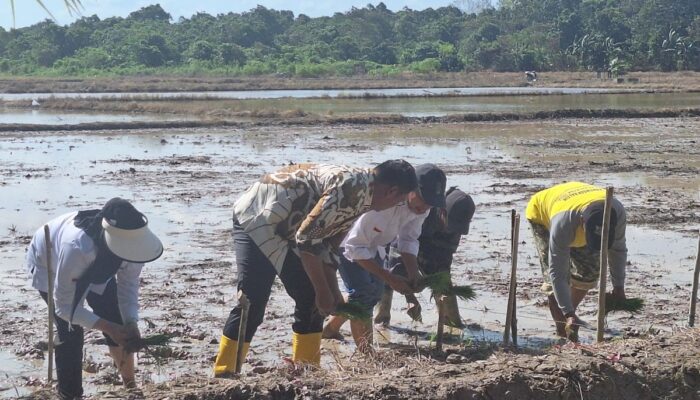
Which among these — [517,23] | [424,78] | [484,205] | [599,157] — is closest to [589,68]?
[424,78]

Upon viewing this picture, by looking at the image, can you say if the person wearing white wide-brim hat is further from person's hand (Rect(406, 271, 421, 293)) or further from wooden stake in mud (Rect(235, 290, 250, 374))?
person's hand (Rect(406, 271, 421, 293))

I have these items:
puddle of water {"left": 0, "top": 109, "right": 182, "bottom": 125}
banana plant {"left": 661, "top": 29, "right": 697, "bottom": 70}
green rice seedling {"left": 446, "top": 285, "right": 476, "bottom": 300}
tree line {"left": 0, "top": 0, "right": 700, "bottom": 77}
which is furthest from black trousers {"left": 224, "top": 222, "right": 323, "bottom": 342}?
banana plant {"left": 661, "top": 29, "right": 697, "bottom": 70}

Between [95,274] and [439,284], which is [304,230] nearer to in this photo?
[95,274]

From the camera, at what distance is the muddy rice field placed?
4664 millimetres

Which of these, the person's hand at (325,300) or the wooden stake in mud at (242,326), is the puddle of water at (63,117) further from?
the person's hand at (325,300)

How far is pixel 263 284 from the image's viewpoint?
515 cm

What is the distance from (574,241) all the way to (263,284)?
207 cm

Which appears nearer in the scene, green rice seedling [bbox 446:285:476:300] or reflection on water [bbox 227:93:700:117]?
green rice seedling [bbox 446:285:476:300]

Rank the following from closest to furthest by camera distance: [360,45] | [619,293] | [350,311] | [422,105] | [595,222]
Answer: [350,311] → [595,222] → [619,293] → [422,105] → [360,45]

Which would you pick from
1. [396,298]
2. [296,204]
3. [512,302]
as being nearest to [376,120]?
[396,298]

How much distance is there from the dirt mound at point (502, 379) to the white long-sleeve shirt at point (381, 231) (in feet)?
3.24

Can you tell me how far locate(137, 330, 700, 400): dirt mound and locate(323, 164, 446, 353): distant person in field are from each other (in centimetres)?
79

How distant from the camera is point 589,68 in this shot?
68.8m

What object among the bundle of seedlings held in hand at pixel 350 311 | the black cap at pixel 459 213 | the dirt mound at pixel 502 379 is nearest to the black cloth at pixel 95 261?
the dirt mound at pixel 502 379
